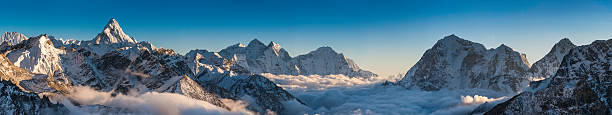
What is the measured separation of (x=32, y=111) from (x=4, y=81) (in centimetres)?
2000

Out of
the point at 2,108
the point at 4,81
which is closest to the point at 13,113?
the point at 2,108

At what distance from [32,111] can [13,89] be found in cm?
1418

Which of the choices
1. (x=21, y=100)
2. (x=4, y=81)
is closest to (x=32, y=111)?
(x=21, y=100)

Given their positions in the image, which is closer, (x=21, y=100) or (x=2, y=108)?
(x=2, y=108)

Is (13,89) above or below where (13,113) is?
above

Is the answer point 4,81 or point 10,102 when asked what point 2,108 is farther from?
point 4,81

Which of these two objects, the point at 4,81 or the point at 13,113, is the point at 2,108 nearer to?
the point at 13,113

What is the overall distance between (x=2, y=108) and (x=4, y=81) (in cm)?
1897

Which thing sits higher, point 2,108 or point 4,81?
point 4,81

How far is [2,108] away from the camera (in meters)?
183

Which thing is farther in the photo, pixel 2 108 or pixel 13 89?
pixel 13 89

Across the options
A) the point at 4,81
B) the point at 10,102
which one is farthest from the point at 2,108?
the point at 4,81

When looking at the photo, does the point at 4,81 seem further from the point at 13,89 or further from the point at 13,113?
the point at 13,113

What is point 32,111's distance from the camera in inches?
7825
